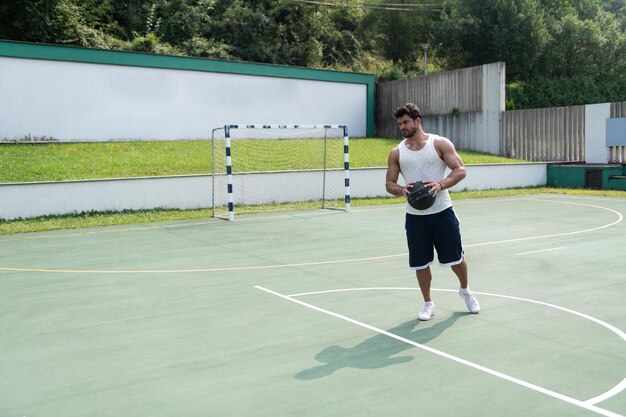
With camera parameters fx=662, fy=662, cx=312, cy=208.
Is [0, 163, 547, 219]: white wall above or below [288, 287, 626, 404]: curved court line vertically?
above

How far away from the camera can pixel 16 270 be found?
31.3ft

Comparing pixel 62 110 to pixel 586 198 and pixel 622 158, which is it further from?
pixel 622 158

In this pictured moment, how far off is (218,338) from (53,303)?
2.53 meters

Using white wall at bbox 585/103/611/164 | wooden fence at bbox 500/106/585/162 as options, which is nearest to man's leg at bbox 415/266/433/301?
white wall at bbox 585/103/611/164

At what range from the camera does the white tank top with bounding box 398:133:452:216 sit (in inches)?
239

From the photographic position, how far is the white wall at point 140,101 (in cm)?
2114

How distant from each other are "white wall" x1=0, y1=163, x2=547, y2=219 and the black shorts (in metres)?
11.7

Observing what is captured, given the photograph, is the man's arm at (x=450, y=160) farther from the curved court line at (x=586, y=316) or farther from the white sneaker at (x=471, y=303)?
the curved court line at (x=586, y=316)

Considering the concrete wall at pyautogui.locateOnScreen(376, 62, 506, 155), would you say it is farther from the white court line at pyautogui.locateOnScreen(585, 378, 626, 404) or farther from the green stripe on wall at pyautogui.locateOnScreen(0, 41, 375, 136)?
the white court line at pyautogui.locateOnScreen(585, 378, 626, 404)

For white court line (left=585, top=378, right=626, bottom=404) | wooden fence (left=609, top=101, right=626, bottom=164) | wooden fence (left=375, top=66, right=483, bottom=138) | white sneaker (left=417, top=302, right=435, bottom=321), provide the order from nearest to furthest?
white court line (left=585, top=378, right=626, bottom=404) → white sneaker (left=417, top=302, right=435, bottom=321) → wooden fence (left=609, top=101, right=626, bottom=164) → wooden fence (left=375, top=66, right=483, bottom=138)

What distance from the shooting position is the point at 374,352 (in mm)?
5312

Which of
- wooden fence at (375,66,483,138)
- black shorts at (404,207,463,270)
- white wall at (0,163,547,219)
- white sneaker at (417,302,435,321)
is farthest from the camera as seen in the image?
wooden fence at (375,66,483,138)

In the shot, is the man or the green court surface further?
the man

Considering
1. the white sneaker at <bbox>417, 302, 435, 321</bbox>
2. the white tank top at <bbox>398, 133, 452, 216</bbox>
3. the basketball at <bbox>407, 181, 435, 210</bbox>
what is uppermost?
the white tank top at <bbox>398, 133, 452, 216</bbox>
